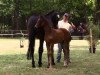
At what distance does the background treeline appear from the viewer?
178 feet

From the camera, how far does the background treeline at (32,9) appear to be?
178 feet

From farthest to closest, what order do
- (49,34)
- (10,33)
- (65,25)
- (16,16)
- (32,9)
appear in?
(32,9) → (16,16) → (10,33) → (65,25) → (49,34)

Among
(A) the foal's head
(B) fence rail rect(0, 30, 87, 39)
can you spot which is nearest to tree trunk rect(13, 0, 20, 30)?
(B) fence rail rect(0, 30, 87, 39)

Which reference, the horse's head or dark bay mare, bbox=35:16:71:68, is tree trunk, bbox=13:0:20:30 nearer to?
dark bay mare, bbox=35:16:71:68

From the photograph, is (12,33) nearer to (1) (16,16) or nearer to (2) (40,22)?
(1) (16,16)

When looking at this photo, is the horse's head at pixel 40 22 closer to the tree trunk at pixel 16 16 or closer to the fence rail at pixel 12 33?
the fence rail at pixel 12 33

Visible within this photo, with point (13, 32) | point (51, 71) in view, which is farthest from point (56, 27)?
point (13, 32)

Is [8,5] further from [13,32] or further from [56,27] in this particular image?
[56,27]

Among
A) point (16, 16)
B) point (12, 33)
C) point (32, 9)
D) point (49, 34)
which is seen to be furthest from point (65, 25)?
point (32, 9)

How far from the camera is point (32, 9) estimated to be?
55406 mm

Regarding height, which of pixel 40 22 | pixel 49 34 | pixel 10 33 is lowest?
pixel 10 33

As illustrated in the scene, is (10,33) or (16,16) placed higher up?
(16,16)

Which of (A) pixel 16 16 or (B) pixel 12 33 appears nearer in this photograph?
(B) pixel 12 33

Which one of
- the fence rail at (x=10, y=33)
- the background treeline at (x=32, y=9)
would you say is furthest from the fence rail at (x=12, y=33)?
the background treeline at (x=32, y=9)
